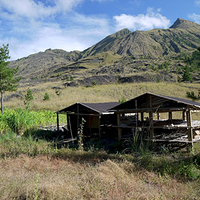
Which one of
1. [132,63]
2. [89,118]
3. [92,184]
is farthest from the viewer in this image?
[132,63]

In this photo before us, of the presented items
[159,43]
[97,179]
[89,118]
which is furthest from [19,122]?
[159,43]

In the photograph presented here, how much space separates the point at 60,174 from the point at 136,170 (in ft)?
6.92

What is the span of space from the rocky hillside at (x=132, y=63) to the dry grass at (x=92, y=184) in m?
44.7

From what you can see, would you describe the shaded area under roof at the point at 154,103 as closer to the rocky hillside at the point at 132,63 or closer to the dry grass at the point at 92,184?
the dry grass at the point at 92,184

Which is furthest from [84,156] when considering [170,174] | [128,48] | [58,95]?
Answer: [128,48]

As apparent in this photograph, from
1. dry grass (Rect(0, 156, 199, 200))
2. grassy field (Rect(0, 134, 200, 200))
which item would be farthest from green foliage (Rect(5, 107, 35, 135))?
dry grass (Rect(0, 156, 199, 200))

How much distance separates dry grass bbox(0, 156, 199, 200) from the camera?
3.91 metres

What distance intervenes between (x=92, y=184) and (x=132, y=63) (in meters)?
70.4

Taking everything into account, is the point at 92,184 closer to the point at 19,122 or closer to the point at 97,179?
the point at 97,179

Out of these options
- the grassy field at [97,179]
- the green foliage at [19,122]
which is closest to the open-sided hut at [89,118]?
the green foliage at [19,122]

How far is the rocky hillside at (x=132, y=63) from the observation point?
184ft

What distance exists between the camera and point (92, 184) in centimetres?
438

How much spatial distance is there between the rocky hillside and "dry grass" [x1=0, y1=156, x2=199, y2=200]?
44.7 m

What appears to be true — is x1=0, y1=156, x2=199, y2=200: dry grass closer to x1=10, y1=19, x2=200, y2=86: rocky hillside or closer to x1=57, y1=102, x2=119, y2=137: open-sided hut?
x1=57, y1=102, x2=119, y2=137: open-sided hut
